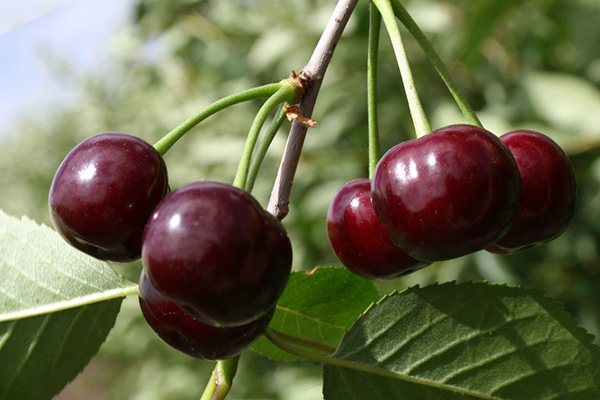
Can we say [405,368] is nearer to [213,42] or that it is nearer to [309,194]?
[309,194]

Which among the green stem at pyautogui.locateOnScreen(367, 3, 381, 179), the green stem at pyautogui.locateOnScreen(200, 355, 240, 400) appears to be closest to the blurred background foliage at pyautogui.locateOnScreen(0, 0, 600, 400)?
the green stem at pyautogui.locateOnScreen(367, 3, 381, 179)

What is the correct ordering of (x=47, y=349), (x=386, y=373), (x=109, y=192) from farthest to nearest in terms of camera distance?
(x=47, y=349)
(x=386, y=373)
(x=109, y=192)

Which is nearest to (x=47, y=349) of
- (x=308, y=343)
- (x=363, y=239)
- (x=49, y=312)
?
(x=49, y=312)

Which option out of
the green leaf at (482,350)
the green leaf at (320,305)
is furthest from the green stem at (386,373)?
the green leaf at (320,305)

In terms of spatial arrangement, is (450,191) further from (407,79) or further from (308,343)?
(308,343)

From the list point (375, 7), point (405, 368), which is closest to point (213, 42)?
point (375, 7)

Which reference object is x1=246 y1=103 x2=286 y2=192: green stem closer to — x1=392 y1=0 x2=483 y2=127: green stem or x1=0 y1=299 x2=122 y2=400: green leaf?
x1=392 y1=0 x2=483 y2=127: green stem
